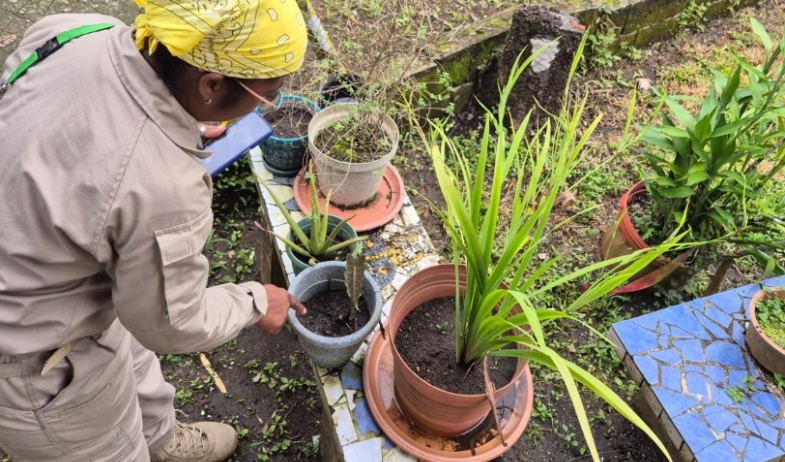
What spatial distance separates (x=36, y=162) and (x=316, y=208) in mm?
1099

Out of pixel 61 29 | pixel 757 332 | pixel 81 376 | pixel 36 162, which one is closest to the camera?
pixel 36 162

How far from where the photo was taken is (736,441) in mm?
2193

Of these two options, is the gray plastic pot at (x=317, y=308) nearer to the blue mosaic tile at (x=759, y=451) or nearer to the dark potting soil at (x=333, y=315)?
the dark potting soil at (x=333, y=315)

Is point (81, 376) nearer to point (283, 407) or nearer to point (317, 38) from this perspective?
point (283, 407)

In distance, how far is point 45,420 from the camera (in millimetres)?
1514

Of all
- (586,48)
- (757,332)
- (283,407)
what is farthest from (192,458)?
(586,48)

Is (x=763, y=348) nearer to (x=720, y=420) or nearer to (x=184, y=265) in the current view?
(x=720, y=420)

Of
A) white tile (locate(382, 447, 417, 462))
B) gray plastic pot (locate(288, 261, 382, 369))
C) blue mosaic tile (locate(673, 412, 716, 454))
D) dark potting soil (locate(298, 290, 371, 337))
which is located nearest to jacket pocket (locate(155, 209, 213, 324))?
gray plastic pot (locate(288, 261, 382, 369))

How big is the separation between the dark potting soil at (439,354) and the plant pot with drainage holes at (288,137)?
3.22 feet

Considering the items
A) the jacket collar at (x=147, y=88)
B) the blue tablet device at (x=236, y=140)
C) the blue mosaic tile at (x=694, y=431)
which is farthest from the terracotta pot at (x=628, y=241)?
the jacket collar at (x=147, y=88)

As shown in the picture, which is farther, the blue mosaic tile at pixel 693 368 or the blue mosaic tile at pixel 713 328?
the blue mosaic tile at pixel 713 328

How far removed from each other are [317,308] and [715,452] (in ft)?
5.12

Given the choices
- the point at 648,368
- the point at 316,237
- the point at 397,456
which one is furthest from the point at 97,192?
the point at 648,368

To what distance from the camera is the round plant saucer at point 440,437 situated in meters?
2.00
